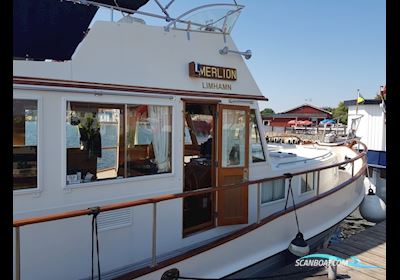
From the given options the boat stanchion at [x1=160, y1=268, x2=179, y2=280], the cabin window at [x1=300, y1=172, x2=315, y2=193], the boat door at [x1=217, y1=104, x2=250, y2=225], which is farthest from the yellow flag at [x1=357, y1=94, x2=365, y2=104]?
the boat stanchion at [x1=160, y1=268, x2=179, y2=280]

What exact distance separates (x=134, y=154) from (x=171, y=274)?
4.40 ft

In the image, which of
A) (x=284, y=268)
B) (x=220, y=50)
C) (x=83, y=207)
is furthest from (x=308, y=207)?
(x=83, y=207)

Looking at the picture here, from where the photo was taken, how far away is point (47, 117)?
310 centimetres

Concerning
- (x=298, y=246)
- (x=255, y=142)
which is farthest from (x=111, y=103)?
(x=298, y=246)

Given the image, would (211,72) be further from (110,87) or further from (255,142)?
(110,87)

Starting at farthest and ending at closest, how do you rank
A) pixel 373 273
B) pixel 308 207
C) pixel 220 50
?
pixel 308 207 < pixel 373 273 < pixel 220 50

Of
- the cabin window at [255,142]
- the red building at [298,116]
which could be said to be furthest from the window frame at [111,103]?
the red building at [298,116]

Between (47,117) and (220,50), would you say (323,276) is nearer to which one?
(220,50)

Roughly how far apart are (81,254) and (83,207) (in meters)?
0.47

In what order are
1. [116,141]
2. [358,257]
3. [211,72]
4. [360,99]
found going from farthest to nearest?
[360,99] → [358,257] → [211,72] → [116,141]

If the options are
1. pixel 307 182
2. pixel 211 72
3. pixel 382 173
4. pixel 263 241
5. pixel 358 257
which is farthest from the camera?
pixel 382 173

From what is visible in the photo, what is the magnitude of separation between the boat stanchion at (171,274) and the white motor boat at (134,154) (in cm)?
2

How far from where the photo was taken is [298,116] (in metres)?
40.3

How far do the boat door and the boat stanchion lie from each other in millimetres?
1107
